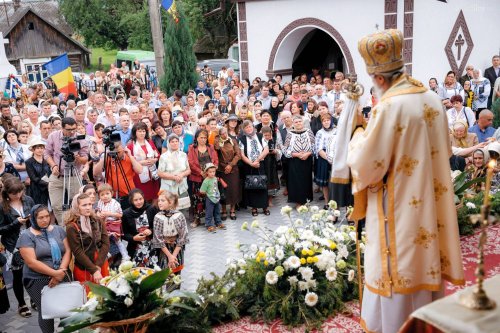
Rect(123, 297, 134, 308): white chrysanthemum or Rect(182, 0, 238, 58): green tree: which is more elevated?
Rect(182, 0, 238, 58): green tree

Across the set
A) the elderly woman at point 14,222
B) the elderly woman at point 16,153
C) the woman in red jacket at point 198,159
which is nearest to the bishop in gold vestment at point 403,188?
the elderly woman at point 14,222

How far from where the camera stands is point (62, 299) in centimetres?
493

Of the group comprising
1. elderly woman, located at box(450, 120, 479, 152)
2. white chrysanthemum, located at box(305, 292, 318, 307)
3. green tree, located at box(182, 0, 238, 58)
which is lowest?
white chrysanthemum, located at box(305, 292, 318, 307)

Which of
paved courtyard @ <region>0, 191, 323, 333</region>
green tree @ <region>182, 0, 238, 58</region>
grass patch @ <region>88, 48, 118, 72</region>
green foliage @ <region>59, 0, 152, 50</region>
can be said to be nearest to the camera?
paved courtyard @ <region>0, 191, 323, 333</region>

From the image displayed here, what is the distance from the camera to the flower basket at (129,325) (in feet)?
11.9

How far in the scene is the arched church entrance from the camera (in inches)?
619

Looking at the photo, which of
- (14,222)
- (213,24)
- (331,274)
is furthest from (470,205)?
(213,24)

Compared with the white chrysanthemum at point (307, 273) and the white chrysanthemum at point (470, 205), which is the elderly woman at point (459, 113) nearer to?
the white chrysanthemum at point (470, 205)

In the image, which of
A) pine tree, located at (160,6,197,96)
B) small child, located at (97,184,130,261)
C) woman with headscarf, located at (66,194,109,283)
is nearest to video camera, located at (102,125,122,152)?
small child, located at (97,184,130,261)

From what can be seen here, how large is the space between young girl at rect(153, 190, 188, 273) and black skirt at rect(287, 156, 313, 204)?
360cm

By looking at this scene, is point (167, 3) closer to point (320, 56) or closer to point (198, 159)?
point (320, 56)

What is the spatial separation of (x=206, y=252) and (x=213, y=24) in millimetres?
31708

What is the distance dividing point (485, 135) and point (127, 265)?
621 centimetres

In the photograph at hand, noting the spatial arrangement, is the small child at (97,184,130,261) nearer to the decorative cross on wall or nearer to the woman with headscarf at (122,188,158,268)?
the woman with headscarf at (122,188,158,268)
